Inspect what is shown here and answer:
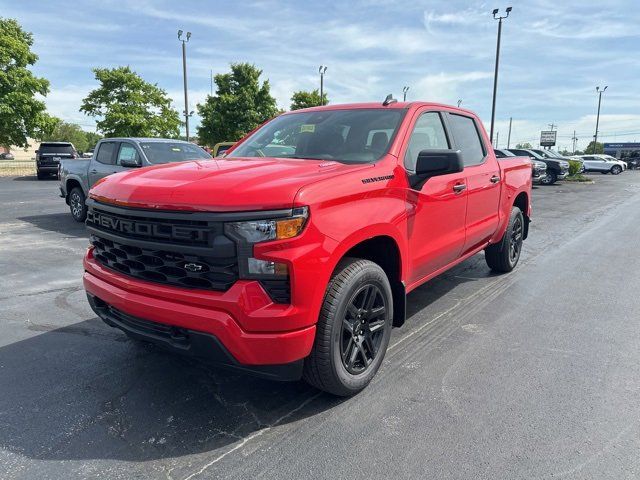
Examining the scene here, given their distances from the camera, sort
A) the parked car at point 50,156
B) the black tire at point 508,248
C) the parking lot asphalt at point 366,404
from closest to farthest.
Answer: the parking lot asphalt at point 366,404
the black tire at point 508,248
the parked car at point 50,156

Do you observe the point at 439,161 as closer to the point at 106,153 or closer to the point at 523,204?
the point at 523,204

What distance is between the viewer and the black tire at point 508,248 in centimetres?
584

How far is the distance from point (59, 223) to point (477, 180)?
9071mm

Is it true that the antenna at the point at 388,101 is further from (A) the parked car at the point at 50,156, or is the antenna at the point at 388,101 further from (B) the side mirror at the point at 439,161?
(A) the parked car at the point at 50,156

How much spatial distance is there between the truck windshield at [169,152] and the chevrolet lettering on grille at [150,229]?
618 cm

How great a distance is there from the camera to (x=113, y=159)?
971cm

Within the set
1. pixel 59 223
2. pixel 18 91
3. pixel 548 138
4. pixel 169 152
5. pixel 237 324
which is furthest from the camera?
pixel 548 138

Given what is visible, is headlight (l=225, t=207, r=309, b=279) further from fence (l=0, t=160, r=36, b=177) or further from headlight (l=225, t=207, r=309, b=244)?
fence (l=0, t=160, r=36, b=177)

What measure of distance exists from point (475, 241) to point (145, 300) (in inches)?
131

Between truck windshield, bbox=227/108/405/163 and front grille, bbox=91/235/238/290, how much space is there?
4.50 ft

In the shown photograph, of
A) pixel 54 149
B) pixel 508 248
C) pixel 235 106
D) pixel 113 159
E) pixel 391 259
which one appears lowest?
pixel 508 248

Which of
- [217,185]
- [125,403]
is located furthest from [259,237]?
[125,403]

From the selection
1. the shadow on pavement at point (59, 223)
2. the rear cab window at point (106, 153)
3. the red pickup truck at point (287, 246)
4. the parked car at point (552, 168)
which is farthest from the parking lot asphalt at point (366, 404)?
the parked car at point (552, 168)

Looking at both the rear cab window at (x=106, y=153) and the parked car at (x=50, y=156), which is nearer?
the rear cab window at (x=106, y=153)
